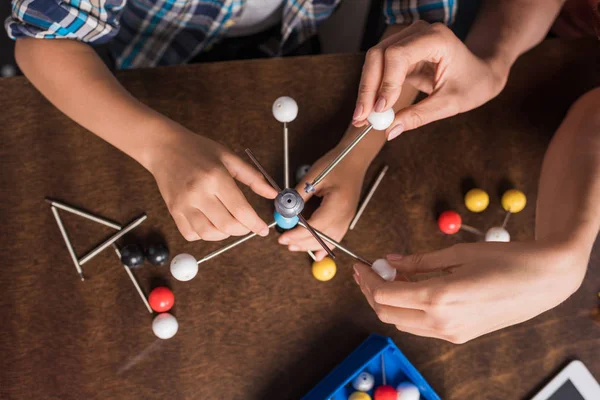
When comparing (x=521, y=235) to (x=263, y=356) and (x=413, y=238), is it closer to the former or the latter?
(x=413, y=238)

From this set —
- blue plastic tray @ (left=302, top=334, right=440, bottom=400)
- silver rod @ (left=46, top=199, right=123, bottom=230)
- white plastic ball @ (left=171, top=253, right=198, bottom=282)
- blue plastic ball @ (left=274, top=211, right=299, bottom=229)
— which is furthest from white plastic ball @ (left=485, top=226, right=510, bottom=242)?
silver rod @ (left=46, top=199, right=123, bottom=230)

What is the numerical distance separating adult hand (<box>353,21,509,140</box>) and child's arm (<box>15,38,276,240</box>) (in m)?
0.20

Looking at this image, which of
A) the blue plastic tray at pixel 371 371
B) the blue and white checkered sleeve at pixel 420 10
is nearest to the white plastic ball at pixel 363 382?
the blue plastic tray at pixel 371 371

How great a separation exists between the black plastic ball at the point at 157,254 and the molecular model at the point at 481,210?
1.54 ft

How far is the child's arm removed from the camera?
685 mm

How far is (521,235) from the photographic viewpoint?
2.80 feet

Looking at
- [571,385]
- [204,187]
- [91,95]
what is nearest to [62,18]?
[91,95]

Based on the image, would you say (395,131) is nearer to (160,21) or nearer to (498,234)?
(498,234)

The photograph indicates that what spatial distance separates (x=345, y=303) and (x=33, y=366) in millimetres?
503

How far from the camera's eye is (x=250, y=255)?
81 cm

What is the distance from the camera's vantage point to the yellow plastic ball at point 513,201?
0.83m

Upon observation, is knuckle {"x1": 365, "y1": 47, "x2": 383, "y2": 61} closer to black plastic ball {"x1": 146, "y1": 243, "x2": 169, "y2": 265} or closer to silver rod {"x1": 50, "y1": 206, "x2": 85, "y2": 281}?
black plastic ball {"x1": 146, "y1": 243, "x2": 169, "y2": 265}

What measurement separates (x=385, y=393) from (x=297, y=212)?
375 millimetres

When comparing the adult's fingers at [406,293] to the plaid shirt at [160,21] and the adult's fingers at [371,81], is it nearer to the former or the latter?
the adult's fingers at [371,81]
